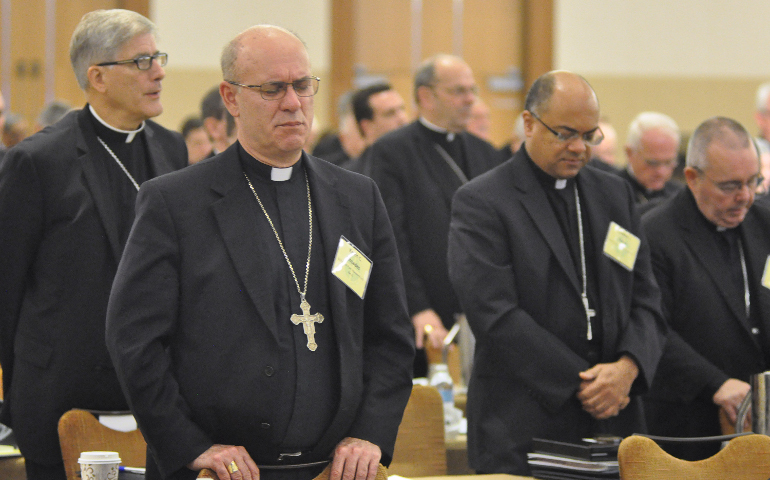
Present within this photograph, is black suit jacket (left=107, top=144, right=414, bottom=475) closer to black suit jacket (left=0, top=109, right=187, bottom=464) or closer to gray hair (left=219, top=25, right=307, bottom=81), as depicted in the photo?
gray hair (left=219, top=25, right=307, bottom=81)

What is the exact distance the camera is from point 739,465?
8.25 ft

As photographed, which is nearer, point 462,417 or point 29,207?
point 29,207

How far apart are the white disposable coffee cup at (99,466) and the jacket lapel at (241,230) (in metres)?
0.50

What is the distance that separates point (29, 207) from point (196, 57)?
632 cm

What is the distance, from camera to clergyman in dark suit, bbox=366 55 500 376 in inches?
166

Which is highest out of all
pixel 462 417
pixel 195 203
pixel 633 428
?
pixel 195 203

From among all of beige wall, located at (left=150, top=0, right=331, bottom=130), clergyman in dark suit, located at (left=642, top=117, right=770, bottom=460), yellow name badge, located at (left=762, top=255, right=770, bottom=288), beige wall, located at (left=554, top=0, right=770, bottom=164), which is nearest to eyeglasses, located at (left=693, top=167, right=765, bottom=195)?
clergyman in dark suit, located at (left=642, top=117, right=770, bottom=460)

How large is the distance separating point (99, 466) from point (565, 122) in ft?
5.61

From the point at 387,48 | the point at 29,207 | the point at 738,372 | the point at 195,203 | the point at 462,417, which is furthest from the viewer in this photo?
the point at 387,48

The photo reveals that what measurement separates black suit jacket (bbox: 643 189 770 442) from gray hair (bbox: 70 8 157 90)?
1.99 m

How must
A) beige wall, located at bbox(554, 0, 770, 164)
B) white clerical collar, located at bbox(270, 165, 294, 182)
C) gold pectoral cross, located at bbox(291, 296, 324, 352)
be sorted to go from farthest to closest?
beige wall, located at bbox(554, 0, 770, 164) < white clerical collar, located at bbox(270, 165, 294, 182) < gold pectoral cross, located at bbox(291, 296, 324, 352)

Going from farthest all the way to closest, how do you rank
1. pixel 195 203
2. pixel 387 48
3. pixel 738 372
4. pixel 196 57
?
pixel 387 48 → pixel 196 57 → pixel 738 372 → pixel 195 203

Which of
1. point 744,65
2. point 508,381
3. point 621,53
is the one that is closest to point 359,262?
point 508,381

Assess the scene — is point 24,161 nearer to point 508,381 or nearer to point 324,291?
point 324,291
